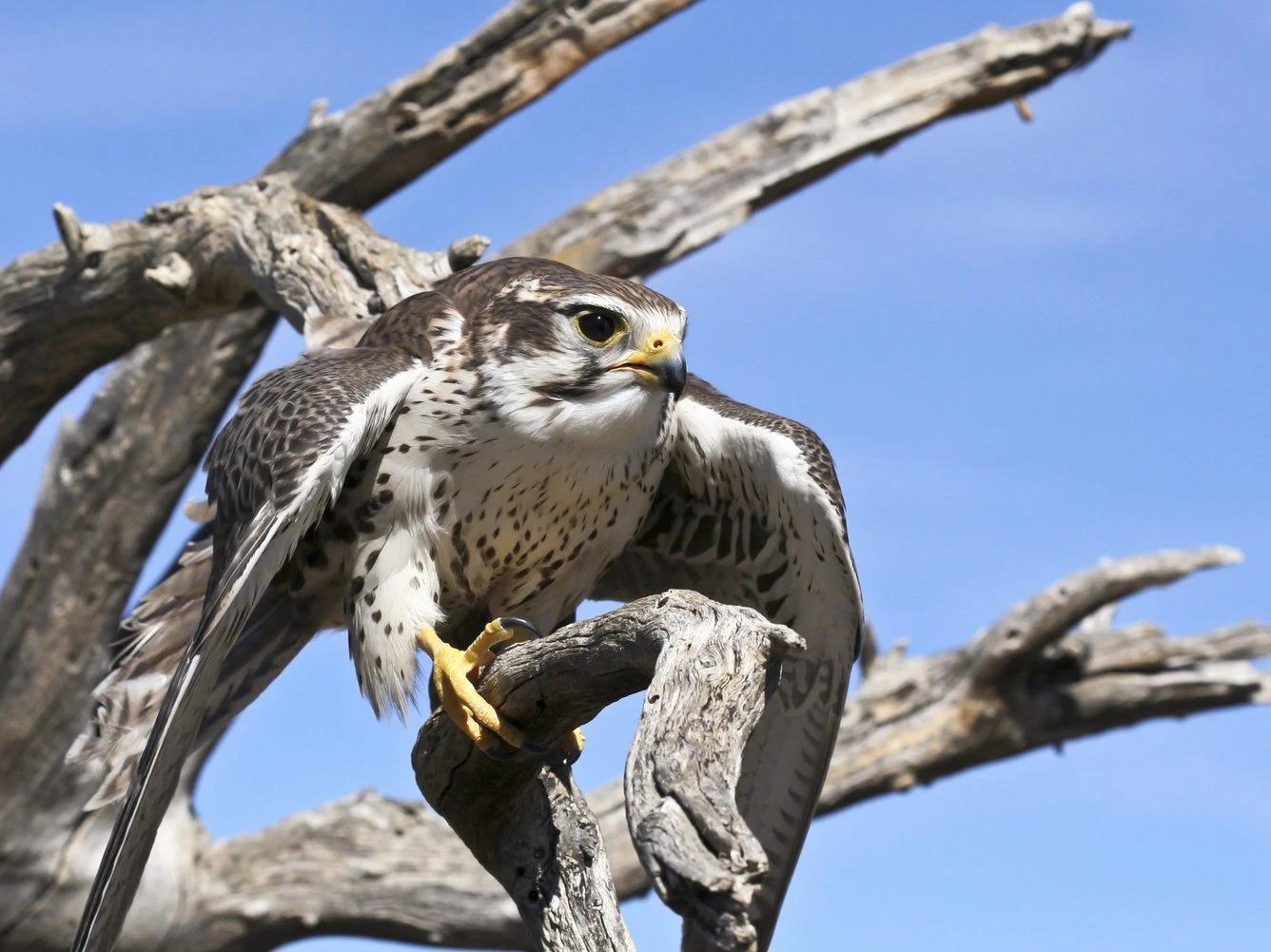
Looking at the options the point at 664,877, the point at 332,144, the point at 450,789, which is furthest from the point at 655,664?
the point at 332,144

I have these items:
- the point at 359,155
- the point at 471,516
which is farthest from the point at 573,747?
the point at 359,155

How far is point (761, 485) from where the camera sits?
3.78 meters

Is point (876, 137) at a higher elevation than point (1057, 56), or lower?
lower

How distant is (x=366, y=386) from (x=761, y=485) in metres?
1.01

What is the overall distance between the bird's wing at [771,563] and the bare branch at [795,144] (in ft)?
9.26

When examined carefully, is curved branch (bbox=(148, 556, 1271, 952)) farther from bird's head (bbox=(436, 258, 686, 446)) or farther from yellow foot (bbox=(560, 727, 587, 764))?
bird's head (bbox=(436, 258, 686, 446))

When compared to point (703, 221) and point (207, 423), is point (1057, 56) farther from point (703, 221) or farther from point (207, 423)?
point (207, 423)

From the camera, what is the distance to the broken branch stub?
1922 millimetres

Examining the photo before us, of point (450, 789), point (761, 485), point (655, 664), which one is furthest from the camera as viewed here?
point (761, 485)

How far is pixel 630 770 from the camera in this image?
2.13 m

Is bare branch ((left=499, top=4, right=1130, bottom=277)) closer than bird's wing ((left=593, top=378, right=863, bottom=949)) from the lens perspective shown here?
No

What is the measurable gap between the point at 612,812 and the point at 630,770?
4901 mm

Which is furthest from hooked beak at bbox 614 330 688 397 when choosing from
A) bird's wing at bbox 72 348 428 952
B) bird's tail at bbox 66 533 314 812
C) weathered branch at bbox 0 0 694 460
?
weathered branch at bbox 0 0 694 460

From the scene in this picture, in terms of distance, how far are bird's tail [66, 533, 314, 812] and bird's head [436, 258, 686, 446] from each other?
2.63ft
